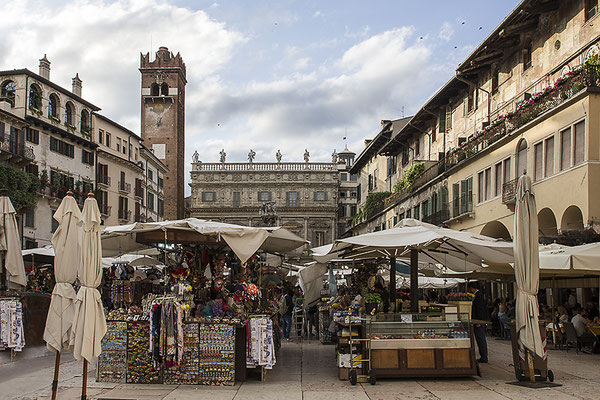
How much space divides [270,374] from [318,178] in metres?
70.5

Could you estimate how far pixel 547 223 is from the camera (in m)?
22.8

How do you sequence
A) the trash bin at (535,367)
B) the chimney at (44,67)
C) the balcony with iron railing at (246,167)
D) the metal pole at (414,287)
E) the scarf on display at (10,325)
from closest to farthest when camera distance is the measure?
the trash bin at (535,367) < the metal pole at (414,287) < the scarf on display at (10,325) < the chimney at (44,67) < the balcony with iron railing at (246,167)

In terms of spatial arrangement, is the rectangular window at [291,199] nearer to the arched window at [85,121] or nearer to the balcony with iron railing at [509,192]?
the arched window at [85,121]

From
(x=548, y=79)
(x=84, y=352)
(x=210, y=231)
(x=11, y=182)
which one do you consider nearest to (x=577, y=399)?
(x=210, y=231)

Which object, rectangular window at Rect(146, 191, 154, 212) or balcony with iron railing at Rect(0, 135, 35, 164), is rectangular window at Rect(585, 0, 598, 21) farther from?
rectangular window at Rect(146, 191, 154, 212)

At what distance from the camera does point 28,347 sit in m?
14.7

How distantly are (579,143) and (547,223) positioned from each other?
4.79 m

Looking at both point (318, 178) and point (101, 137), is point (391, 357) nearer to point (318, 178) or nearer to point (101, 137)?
point (101, 137)

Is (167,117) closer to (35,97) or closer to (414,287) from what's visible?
(35,97)

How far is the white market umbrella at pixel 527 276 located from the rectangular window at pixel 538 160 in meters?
11.4

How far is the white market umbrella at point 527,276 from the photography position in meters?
10.3

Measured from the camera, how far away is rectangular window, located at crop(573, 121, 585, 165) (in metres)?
18.5

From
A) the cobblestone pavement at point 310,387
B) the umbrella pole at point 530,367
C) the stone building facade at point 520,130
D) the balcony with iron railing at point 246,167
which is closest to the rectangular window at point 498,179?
the stone building facade at point 520,130

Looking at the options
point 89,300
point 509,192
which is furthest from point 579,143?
point 89,300
